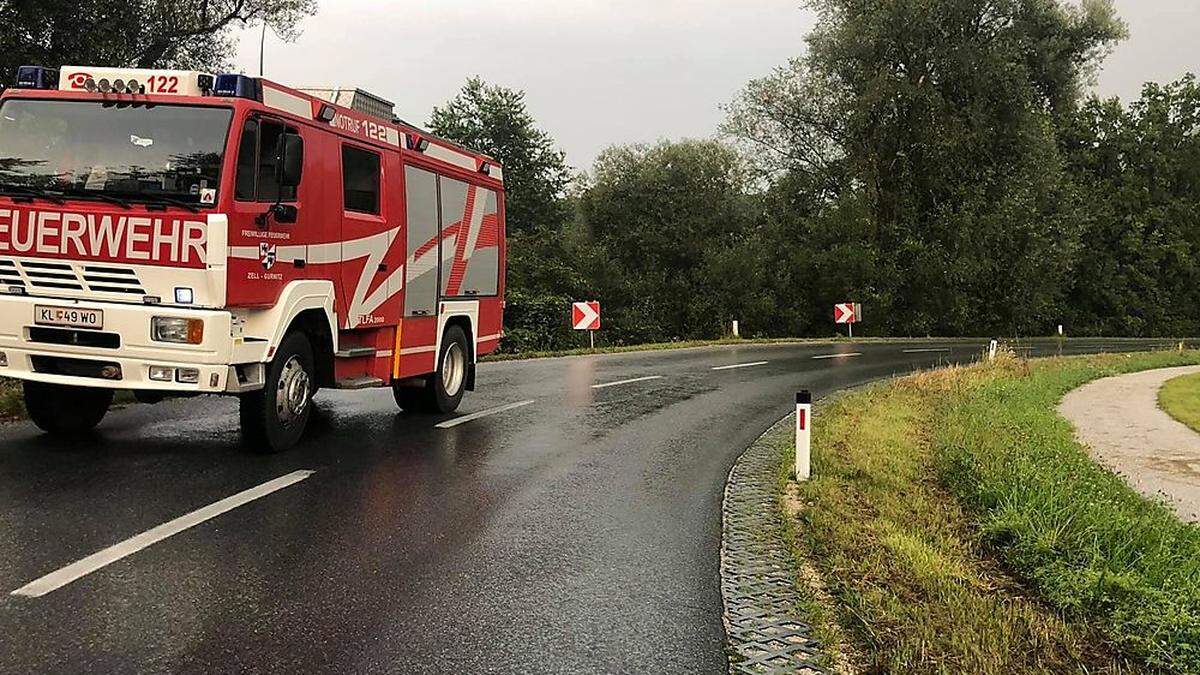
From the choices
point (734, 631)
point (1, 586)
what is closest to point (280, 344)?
point (1, 586)

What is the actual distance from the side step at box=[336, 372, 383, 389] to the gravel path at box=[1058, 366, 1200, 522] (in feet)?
22.2

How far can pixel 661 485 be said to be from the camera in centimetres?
798

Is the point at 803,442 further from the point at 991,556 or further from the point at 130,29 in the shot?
the point at 130,29

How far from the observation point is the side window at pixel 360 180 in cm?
906

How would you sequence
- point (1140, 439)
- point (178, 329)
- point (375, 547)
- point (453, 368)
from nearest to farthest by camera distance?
point (375, 547)
point (178, 329)
point (1140, 439)
point (453, 368)

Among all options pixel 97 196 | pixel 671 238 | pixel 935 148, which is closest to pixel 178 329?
pixel 97 196

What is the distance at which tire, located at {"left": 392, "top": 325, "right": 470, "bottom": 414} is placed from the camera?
37.3ft

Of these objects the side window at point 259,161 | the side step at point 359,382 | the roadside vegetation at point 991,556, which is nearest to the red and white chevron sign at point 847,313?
the roadside vegetation at point 991,556

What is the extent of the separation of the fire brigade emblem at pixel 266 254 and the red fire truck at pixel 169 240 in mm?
16

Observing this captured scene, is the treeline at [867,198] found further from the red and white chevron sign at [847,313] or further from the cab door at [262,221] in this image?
the cab door at [262,221]

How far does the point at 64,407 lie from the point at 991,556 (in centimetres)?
750

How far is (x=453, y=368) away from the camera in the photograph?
11797 millimetres

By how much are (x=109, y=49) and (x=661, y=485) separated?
2011 cm

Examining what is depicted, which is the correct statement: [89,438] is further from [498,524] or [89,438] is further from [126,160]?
[498,524]
